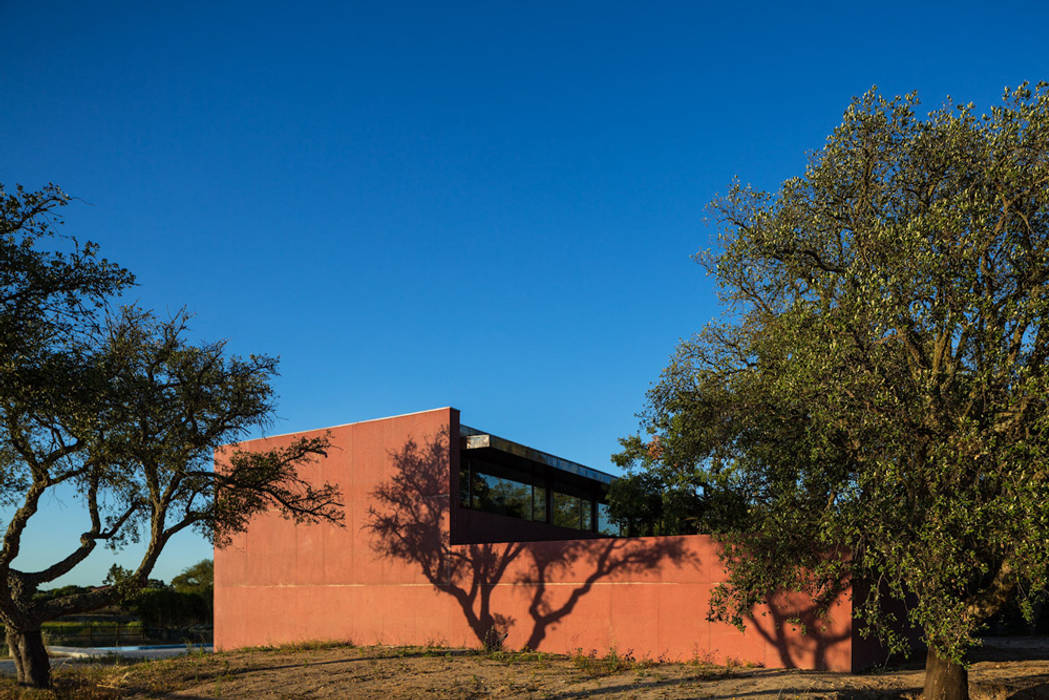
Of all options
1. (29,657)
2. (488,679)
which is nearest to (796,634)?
(488,679)

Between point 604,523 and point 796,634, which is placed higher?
point 604,523

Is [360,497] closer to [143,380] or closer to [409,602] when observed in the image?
[409,602]

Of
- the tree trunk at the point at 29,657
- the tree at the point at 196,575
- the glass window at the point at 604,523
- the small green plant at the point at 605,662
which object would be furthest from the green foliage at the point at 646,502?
the tree at the point at 196,575

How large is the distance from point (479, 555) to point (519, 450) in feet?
14.1

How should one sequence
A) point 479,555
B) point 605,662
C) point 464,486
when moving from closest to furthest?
1. point 605,662
2. point 479,555
3. point 464,486

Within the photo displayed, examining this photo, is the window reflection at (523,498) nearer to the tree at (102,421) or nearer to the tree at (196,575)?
the tree at (102,421)

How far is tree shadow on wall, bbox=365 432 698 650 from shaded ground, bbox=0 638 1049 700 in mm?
1411

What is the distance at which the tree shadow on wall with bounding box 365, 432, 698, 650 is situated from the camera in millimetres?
21500

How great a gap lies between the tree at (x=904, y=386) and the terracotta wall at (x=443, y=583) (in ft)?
12.2

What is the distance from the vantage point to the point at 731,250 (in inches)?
664

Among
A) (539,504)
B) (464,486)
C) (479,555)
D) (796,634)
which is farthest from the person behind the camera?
(539,504)

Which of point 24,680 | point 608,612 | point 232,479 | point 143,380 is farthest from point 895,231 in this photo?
point 24,680

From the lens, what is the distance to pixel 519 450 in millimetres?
27203

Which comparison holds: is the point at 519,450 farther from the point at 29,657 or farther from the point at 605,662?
the point at 29,657
